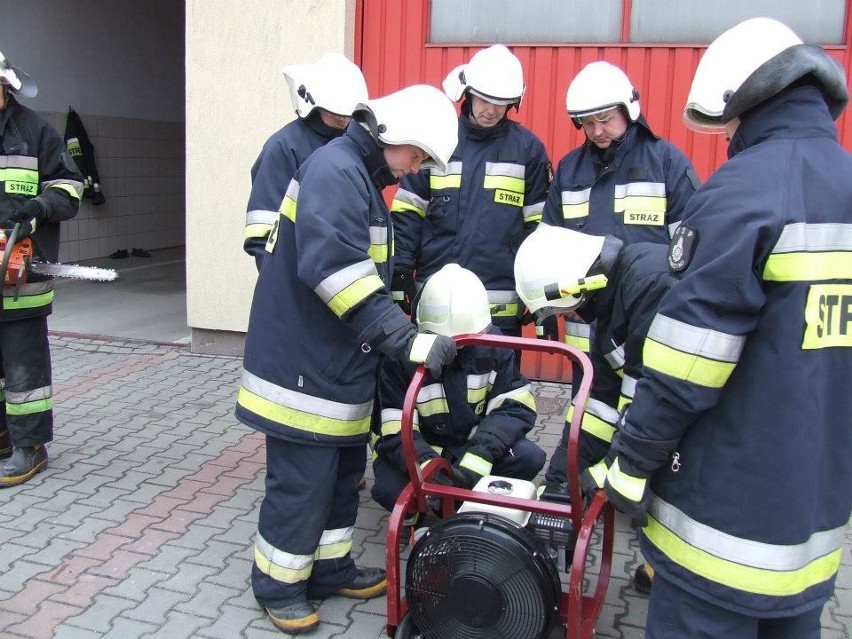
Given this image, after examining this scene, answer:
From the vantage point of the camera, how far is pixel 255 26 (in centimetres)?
616

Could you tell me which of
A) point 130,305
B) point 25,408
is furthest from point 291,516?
point 130,305

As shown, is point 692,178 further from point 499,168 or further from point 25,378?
point 25,378

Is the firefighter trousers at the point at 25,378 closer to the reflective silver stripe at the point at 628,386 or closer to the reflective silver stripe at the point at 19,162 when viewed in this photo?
the reflective silver stripe at the point at 19,162

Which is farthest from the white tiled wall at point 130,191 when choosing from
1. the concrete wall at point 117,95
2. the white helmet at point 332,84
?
the white helmet at point 332,84

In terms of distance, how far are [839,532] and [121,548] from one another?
2785 millimetres

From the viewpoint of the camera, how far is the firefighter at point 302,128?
144 inches

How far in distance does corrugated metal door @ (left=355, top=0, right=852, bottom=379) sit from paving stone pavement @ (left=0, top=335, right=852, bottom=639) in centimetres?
184

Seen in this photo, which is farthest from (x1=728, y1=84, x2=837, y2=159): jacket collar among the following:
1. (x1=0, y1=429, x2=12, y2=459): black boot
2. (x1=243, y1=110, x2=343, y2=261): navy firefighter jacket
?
(x1=0, y1=429, x2=12, y2=459): black boot

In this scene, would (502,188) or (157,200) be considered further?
(157,200)

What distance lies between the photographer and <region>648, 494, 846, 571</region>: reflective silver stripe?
6.47ft

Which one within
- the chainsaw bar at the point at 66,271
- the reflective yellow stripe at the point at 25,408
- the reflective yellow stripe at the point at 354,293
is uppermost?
the reflective yellow stripe at the point at 354,293

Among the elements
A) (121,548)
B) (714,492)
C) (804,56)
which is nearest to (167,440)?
(121,548)

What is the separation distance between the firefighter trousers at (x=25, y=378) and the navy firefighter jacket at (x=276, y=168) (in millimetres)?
1282

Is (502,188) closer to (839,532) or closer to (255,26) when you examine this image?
(839,532)
